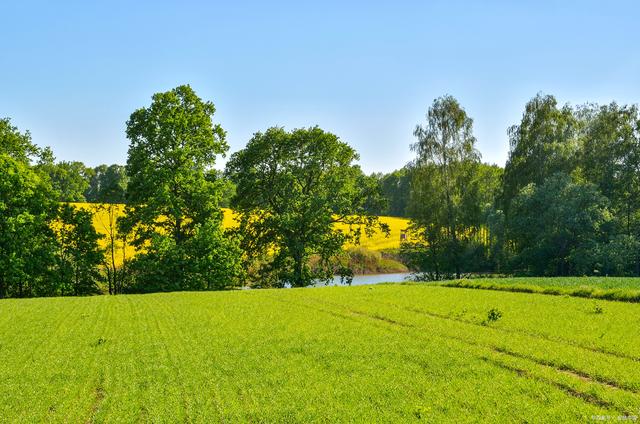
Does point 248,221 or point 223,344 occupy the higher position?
point 248,221

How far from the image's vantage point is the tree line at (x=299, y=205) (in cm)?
4897

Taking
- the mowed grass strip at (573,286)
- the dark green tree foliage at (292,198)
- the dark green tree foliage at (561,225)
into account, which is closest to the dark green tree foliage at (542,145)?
the dark green tree foliage at (561,225)

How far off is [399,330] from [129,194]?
36709 millimetres

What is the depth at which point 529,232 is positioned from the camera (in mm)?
56875

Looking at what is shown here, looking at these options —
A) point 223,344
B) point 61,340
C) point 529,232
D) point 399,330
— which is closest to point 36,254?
point 61,340

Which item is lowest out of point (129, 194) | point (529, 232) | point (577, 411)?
point (577, 411)

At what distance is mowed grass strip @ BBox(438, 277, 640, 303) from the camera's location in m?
30.0

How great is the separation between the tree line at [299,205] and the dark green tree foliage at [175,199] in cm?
14

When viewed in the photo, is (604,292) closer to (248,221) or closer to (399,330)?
(399,330)

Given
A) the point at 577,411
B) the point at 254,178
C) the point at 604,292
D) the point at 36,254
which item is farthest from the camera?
the point at 254,178

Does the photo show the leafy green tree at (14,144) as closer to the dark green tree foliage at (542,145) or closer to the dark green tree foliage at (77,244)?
the dark green tree foliage at (77,244)

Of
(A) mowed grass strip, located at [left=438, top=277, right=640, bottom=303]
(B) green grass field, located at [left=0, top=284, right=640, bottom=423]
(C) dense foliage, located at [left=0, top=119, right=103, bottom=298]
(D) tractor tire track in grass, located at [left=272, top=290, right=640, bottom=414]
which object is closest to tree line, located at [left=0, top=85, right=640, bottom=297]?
(C) dense foliage, located at [left=0, top=119, right=103, bottom=298]

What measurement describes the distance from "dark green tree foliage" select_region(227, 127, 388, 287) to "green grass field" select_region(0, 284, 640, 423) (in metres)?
25.8

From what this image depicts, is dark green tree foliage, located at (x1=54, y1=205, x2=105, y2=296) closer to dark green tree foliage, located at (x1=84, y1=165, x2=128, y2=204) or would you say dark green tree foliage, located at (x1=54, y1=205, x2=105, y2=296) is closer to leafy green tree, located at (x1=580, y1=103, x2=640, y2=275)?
dark green tree foliage, located at (x1=84, y1=165, x2=128, y2=204)
